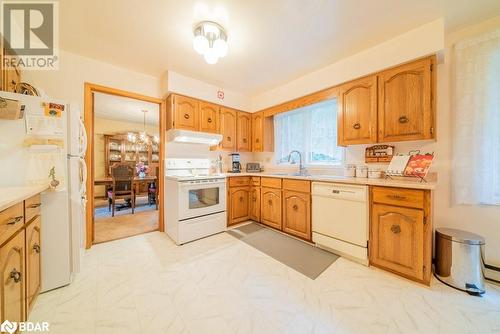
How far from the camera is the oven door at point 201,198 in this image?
2449 mm

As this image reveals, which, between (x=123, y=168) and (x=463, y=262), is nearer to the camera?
(x=463, y=262)

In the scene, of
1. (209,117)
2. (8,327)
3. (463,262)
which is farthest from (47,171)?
(463,262)

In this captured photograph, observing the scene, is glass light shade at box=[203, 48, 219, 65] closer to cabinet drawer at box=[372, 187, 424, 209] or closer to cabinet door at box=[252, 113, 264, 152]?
cabinet door at box=[252, 113, 264, 152]

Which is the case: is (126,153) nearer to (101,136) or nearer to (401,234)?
(101,136)

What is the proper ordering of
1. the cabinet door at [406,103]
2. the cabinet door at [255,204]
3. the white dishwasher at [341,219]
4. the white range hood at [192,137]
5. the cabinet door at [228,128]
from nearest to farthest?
the cabinet door at [406,103] < the white dishwasher at [341,219] < the white range hood at [192,137] < the cabinet door at [255,204] < the cabinet door at [228,128]

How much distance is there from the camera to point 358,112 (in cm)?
223

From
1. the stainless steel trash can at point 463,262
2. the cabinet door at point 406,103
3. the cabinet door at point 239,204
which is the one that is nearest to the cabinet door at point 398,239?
the stainless steel trash can at point 463,262

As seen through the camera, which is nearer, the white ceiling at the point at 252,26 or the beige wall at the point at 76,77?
the white ceiling at the point at 252,26

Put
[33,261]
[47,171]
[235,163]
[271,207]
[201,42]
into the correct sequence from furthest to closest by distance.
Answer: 1. [235,163]
2. [271,207]
3. [201,42]
4. [47,171]
5. [33,261]

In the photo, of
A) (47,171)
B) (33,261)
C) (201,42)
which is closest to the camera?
(33,261)

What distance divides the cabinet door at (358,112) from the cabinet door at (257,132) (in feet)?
4.93

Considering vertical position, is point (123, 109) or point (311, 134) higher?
point (123, 109)

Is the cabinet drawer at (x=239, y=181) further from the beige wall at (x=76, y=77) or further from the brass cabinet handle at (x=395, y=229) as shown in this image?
the brass cabinet handle at (x=395, y=229)

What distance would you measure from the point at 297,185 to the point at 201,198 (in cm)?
138
